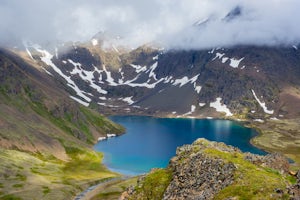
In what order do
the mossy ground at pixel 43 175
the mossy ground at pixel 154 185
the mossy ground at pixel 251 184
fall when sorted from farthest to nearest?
the mossy ground at pixel 43 175
the mossy ground at pixel 154 185
the mossy ground at pixel 251 184

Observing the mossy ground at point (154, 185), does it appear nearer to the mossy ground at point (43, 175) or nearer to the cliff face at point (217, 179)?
the cliff face at point (217, 179)

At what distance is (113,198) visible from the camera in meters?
113

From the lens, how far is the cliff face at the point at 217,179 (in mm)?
38625

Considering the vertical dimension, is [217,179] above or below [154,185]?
above

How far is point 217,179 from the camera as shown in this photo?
45.0m

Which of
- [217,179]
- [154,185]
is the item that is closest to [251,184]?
[217,179]

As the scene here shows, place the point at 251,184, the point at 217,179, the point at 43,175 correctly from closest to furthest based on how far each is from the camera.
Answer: the point at 251,184, the point at 217,179, the point at 43,175

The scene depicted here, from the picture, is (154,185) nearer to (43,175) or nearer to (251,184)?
(251,184)

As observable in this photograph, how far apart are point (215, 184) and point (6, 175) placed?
111023 millimetres

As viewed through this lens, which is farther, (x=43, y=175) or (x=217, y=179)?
(x=43, y=175)

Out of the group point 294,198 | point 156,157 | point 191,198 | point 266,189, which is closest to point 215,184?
point 191,198

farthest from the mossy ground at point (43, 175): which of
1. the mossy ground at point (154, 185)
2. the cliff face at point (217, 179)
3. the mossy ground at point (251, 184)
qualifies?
the mossy ground at point (251, 184)

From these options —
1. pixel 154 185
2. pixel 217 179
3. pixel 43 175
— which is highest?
pixel 217 179

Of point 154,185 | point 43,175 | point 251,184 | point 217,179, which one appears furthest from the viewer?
point 43,175
